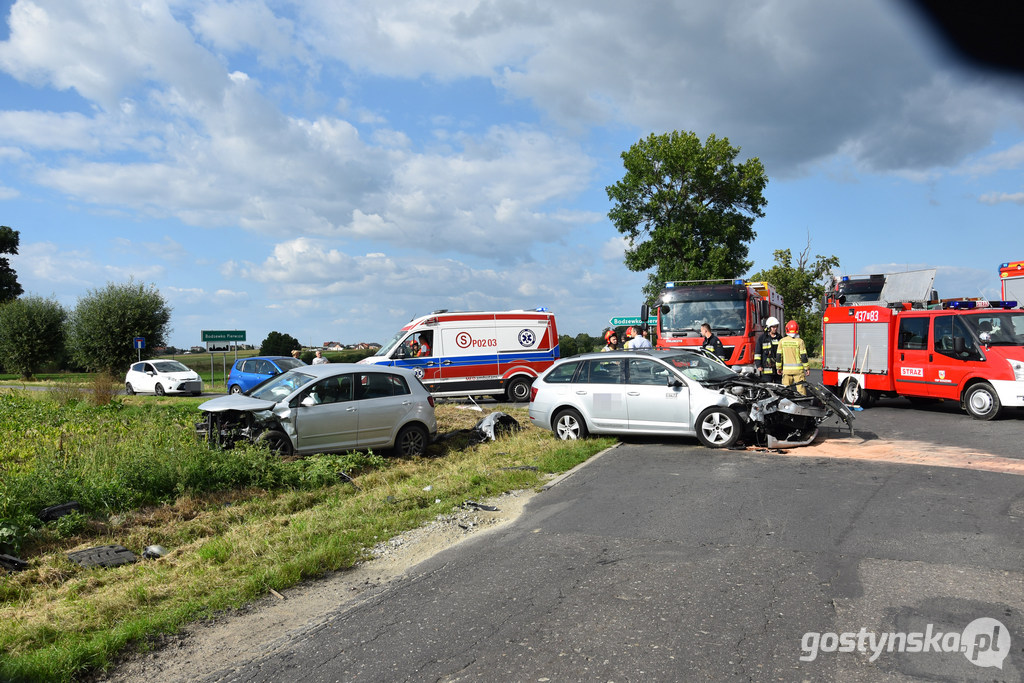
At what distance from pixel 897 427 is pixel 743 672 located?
34.9 feet

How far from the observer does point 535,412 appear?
11680mm

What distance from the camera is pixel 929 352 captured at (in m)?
14.2

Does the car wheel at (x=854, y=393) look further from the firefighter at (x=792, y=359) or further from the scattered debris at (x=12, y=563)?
the scattered debris at (x=12, y=563)

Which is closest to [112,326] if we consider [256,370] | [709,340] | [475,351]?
[256,370]

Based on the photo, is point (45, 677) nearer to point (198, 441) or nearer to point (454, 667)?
point (454, 667)

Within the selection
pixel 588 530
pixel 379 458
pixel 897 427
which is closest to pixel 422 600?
pixel 588 530

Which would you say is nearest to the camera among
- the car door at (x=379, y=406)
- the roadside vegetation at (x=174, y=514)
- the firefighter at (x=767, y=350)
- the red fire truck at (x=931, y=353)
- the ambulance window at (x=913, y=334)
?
the roadside vegetation at (x=174, y=514)

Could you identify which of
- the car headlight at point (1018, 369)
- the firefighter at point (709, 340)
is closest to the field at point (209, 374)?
the firefighter at point (709, 340)

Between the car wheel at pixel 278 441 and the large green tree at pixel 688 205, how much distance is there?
3256 cm

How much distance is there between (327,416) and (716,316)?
10.8 metres

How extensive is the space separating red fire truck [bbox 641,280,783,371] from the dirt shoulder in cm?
1162

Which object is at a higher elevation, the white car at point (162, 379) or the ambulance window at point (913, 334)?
the ambulance window at point (913, 334)

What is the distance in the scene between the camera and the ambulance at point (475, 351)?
757 inches

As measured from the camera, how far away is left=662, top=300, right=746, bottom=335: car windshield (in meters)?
17.4
